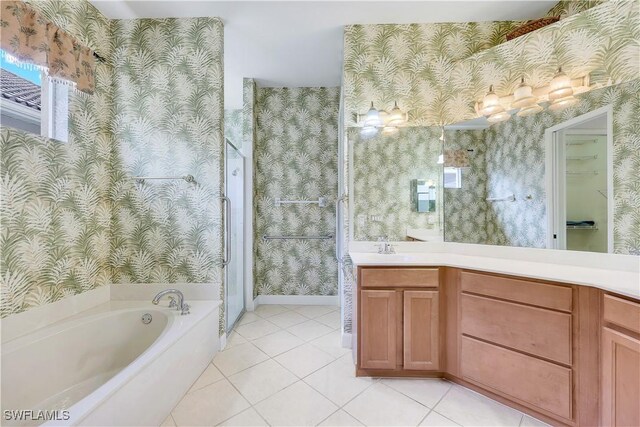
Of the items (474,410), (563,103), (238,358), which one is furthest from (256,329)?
(563,103)

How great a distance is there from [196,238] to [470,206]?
2.30m

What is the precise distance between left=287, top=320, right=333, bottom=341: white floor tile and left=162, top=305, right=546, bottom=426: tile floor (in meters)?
0.16

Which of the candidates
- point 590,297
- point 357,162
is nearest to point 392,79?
point 357,162

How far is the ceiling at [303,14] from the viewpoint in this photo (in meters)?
1.93

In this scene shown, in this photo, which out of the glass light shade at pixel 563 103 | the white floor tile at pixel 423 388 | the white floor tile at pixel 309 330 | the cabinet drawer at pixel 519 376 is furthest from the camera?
the white floor tile at pixel 309 330

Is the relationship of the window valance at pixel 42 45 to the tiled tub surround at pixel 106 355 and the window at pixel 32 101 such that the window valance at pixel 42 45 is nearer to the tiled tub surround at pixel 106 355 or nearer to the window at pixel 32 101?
the window at pixel 32 101

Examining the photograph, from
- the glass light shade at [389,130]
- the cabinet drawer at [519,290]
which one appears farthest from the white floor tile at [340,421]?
the glass light shade at [389,130]

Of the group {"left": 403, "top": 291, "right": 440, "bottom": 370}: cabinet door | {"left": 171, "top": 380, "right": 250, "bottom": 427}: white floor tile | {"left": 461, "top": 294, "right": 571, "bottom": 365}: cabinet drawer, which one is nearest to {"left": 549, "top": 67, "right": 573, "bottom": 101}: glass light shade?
{"left": 461, "top": 294, "right": 571, "bottom": 365}: cabinet drawer

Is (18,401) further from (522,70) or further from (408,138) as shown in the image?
(522,70)

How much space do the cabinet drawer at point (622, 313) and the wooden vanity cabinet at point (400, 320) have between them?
2.46ft

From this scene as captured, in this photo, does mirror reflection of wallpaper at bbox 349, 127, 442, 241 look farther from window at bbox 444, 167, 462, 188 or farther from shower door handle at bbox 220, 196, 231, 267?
shower door handle at bbox 220, 196, 231, 267

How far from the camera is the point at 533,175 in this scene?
1771 millimetres

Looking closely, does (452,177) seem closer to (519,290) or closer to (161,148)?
(519,290)

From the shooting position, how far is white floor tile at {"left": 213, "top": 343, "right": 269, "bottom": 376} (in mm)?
1866
